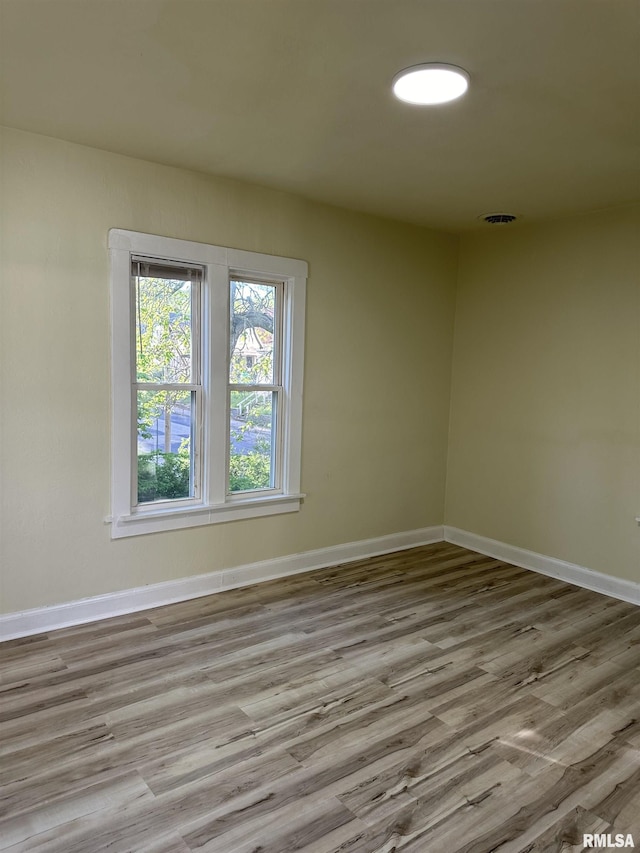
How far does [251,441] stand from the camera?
12.9 ft

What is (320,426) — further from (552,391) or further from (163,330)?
(552,391)

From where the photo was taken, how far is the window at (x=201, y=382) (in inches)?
130

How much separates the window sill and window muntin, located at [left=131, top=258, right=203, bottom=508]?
10cm

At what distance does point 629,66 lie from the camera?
2.07 metres

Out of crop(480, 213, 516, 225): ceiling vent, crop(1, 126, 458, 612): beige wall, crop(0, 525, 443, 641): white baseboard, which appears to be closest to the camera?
crop(1, 126, 458, 612): beige wall

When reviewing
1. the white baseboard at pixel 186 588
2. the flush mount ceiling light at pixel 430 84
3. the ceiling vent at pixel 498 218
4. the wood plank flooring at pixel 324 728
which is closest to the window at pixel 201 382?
the white baseboard at pixel 186 588

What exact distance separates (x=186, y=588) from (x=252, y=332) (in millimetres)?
1673

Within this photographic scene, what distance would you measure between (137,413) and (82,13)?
6.53ft

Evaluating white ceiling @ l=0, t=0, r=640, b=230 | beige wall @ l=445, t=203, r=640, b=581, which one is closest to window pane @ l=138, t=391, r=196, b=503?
white ceiling @ l=0, t=0, r=640, b=230

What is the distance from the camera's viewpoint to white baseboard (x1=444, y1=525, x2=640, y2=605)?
3.87 metres

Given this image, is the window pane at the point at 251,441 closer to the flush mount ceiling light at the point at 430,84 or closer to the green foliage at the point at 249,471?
the green foliage at the point at 249,471

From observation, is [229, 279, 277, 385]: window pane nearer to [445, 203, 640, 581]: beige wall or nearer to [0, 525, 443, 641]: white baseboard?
[0, 525, 443, 641]: white baseboard

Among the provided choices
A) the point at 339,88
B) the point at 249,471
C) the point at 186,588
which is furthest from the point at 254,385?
the point at 339,88

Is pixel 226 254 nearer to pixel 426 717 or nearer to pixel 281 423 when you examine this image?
pixel 281 423
